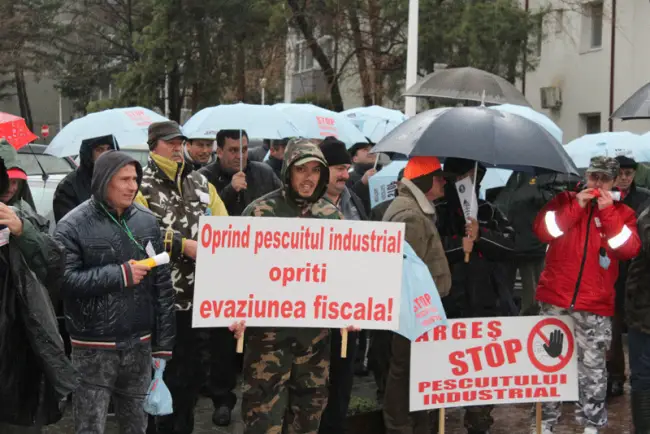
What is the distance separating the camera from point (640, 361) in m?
6.55

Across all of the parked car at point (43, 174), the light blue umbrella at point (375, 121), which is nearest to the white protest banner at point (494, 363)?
the parked car at point (43, 174)

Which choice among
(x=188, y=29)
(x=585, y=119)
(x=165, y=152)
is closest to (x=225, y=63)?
(x=188, y=29)

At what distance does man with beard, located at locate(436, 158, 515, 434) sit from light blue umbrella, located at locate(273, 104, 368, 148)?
2.85m

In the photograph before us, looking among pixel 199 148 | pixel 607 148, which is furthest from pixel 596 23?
pixel 199 148

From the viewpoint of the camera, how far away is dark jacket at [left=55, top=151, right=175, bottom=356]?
5004 mm

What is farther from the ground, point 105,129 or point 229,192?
point 105,129

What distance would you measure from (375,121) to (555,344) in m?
6.51

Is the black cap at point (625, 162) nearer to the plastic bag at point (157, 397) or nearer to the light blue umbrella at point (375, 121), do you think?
the light blue umbrella at point (375, 121)

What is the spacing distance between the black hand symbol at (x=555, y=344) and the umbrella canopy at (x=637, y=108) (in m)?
1.60

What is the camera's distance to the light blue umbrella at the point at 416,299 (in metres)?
5.80

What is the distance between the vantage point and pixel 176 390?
6.50 metres

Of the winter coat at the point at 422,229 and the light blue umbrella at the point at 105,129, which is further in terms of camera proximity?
the light blue umbrella at the point at 105,129

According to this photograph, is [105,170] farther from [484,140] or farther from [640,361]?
[640,361]

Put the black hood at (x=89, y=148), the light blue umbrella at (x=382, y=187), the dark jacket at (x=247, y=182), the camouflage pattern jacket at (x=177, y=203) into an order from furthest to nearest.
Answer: the light blue umbrella at (x=382, y=187) < the dark jacket at (x=247, y=182) < the black hood at (x=89, y=148) < the camouflage pattern jacket at (x=177, y=203)
